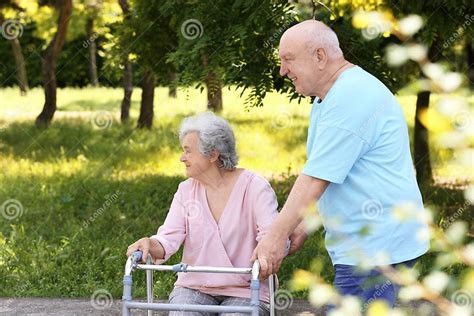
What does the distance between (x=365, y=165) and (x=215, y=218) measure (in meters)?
1.10

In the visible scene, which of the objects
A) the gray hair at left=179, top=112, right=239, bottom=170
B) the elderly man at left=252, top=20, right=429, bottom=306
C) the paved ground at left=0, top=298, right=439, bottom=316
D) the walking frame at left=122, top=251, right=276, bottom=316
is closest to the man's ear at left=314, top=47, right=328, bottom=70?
the elderly man at left=252, top=20, right=429, bottom=306

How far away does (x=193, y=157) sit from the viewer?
12.2 feet

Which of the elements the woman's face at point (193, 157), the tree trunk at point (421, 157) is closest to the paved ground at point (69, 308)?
the woman's face at point (193, 157)

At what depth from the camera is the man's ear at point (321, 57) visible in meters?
2.82

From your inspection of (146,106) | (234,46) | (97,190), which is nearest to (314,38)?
(234,46)

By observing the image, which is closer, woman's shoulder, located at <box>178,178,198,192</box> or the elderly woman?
the elderly woman

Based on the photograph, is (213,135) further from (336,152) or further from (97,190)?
(97,190)

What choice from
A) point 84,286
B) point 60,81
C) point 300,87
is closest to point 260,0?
point 84,286

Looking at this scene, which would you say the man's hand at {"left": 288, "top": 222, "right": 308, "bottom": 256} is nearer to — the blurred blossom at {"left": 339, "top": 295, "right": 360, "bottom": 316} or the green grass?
the green grass

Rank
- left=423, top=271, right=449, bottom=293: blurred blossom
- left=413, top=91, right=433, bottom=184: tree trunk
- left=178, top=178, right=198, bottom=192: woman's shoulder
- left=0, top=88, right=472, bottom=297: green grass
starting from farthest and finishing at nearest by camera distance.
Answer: left=413, top=91, right=433, bottom=184: tree trunk
left=0, top=88, right=472, bottom=297: green grass
left=178, top=178, right=198, bottom=192: woman's shoulder
left=423, top=271, right=449, bottom=293: blurred blossom

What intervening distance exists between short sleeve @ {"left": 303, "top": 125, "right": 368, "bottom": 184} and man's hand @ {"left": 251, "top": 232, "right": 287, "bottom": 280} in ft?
0.88

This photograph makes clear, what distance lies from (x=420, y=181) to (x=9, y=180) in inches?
169

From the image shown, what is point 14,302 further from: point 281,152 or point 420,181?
point 281,152

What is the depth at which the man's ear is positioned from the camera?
282 cm
